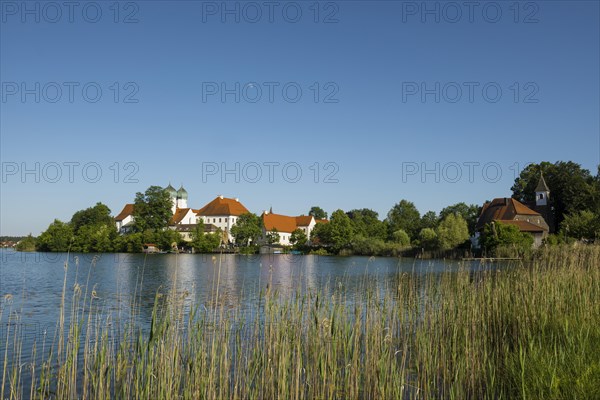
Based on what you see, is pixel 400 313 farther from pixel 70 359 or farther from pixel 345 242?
pixel 345 242

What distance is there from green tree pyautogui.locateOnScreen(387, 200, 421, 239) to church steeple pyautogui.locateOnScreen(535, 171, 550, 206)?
87.7ft

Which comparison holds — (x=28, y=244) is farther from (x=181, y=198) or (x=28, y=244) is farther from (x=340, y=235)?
(x=340, y=235)

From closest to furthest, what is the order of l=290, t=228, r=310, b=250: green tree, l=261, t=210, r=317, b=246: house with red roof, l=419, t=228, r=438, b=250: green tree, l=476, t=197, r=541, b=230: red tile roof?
1. l=419, t=228, r=438, b=250: green tree
2. l=476, t=197, r=541, b=230: red tile roof
3. l=290, t=228, r=310, b=250: green tree
4. l=261, t=210, r=317, b=246: house with red roof

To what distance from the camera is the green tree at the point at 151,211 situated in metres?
78.7

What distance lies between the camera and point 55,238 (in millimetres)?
78000

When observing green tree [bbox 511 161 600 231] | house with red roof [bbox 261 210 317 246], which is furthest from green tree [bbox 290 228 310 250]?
green tree [bbox 511 161 600 231]

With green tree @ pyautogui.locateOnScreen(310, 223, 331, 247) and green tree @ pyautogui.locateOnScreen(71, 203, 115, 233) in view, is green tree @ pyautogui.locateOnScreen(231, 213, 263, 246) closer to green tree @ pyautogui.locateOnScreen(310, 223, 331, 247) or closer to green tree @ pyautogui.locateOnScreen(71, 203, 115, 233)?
green tree @ pyautogui.locateOnScreen(310, 223, 331, 247)

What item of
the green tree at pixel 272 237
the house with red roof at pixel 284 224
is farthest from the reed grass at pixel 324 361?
the house with red roof at pixel 284 224

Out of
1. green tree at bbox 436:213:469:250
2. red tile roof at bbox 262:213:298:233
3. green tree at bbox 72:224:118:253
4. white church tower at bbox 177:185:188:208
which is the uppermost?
white church tower at bbox 177:185:188:208

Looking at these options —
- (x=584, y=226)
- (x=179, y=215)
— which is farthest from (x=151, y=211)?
(x=584, y=226)

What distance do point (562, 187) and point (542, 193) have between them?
8.45 ft

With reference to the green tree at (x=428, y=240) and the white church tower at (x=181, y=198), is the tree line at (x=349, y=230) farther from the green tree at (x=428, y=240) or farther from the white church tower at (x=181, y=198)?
the white church tower at (x=181, y=198)

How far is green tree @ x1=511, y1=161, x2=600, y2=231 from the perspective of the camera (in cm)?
5688

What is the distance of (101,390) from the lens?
5305mm
